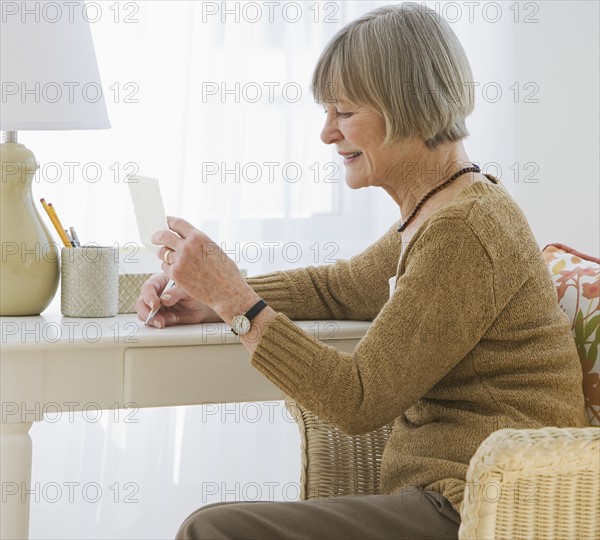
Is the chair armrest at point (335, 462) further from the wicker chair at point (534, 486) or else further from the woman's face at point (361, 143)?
the wicker chair at point (534, 486)

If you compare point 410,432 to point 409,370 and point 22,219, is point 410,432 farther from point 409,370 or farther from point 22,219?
point 22,219

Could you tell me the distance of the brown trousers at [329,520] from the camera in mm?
1096

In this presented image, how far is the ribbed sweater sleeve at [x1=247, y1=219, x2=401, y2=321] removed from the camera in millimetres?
1531

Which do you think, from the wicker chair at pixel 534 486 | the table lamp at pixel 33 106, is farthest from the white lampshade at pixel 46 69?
the wicker chair at pixel 534 486

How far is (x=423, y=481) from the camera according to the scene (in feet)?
3.91

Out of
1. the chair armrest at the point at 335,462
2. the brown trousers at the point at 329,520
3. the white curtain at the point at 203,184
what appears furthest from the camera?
the white curtain at the point at 203,184

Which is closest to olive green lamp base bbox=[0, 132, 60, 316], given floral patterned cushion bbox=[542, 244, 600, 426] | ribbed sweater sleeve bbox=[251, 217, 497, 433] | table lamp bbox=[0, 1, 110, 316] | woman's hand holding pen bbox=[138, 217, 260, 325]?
table lamp bbox=[0, 1, 110, 316]

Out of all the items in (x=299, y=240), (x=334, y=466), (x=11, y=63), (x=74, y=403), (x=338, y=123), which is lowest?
(x=334, y=466)

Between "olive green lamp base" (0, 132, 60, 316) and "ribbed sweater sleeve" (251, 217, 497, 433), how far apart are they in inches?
22.0

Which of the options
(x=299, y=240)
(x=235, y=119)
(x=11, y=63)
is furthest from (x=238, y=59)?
(x=11, y=63)

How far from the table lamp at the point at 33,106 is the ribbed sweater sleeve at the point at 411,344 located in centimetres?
57

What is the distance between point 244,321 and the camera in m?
1.21

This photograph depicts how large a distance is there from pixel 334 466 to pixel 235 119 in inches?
38.3

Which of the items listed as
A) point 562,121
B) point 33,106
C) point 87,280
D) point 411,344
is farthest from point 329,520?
point 562,121
